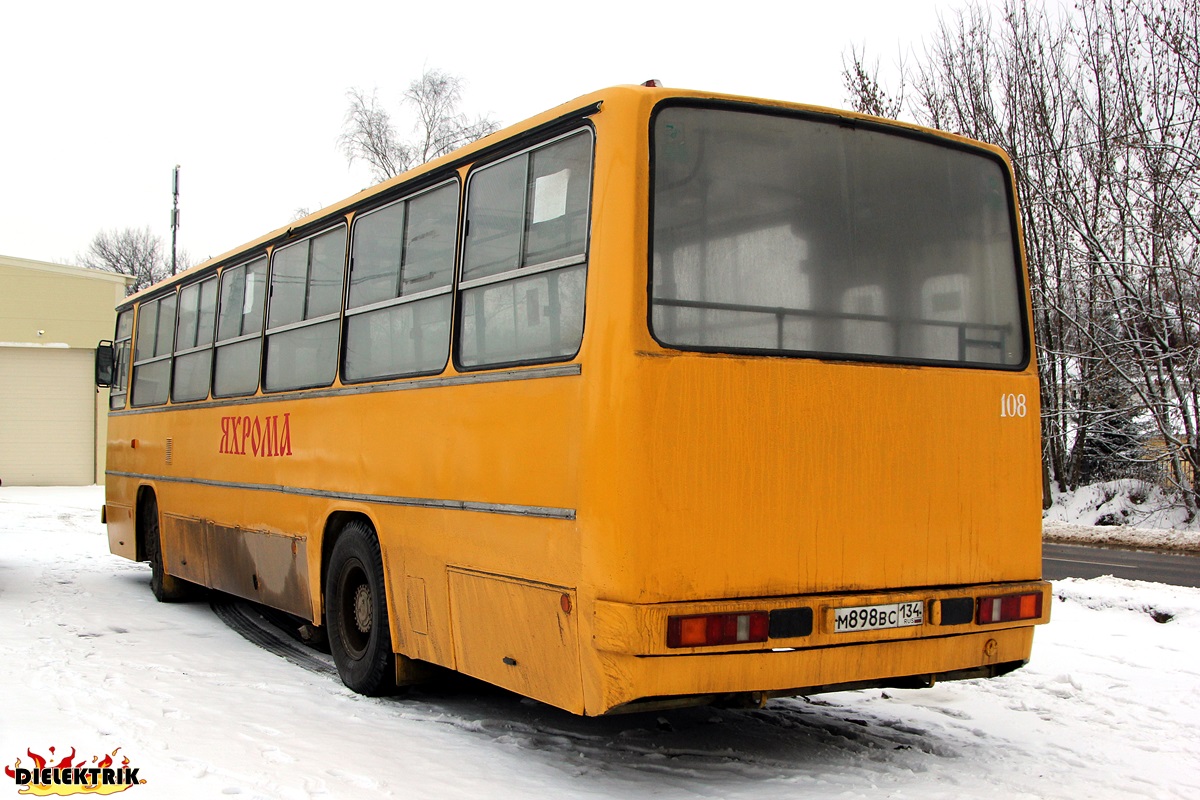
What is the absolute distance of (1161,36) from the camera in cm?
2094

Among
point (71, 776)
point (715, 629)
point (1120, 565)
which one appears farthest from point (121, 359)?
point (1120, 565)

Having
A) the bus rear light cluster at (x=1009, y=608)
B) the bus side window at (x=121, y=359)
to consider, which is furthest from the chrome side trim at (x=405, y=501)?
the bus side window at (x=121, y=359)

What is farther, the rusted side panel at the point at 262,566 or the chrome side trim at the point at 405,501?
the rusted side panel at the point at 262,566

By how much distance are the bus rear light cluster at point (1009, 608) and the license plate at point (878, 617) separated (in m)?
0.39

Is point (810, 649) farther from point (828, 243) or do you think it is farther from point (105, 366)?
point (105, 366)

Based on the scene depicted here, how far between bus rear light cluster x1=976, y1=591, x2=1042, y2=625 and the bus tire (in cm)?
836

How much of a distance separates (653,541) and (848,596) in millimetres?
1025

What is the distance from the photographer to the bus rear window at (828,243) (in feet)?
17.0

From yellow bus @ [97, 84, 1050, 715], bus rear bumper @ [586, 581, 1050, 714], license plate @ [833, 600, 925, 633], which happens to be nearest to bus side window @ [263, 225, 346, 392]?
yellow bus @ [97, 84, 1050, 715]

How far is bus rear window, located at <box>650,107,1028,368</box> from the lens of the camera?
518cm

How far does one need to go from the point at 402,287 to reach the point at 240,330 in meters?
3.25

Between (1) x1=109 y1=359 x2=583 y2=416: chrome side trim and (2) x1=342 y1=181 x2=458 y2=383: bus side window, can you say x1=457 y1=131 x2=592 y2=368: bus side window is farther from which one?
(2) x1=342 y1=181 x2=458 y2=383: bus side window

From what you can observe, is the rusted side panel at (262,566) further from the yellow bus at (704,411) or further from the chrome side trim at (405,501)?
the yellow bus at (704,411)

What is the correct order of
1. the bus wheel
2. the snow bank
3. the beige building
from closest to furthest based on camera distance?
the bus wheel, the snow bank, the beige building
